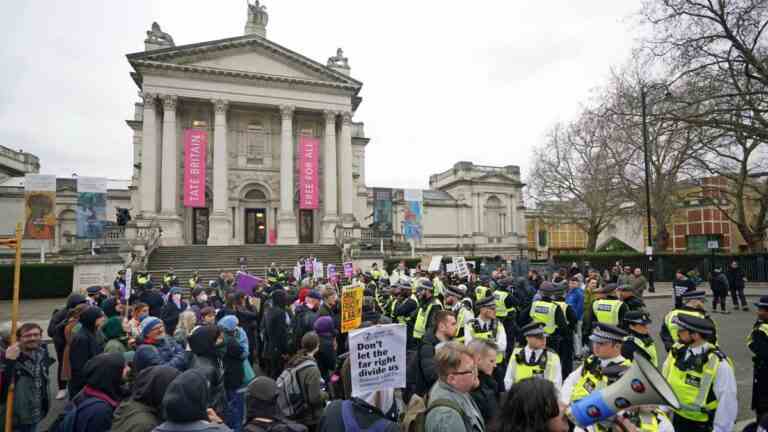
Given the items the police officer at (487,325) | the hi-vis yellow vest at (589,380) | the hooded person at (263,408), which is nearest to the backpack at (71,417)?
the hooded person at (263,408)

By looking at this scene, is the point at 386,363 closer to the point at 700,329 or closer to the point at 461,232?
the point at 700,329

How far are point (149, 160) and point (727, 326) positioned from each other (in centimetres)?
3396

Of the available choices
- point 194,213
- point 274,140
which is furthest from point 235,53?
point 194,213

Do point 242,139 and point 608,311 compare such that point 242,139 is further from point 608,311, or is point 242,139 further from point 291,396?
point 291,396

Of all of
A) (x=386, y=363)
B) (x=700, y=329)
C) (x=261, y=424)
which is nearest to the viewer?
(x=261, y=424)

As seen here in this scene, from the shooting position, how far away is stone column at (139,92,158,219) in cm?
3058

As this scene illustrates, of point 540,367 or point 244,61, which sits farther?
point 244,61

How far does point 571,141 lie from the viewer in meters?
35.9

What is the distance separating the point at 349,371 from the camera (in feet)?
13.8

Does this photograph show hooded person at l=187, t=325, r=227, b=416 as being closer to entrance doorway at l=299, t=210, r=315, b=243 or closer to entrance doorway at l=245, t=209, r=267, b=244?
entrance doorway at l=245, t=209, r=267, b=244

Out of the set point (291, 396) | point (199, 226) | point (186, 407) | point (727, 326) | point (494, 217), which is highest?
point (494, 217)

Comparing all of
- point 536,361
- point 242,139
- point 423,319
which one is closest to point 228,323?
point 423,319

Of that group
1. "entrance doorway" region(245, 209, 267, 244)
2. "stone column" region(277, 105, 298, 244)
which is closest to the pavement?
"entrance doorway" region(245, 209, 267, 244)

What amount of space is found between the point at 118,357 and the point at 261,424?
144cm
